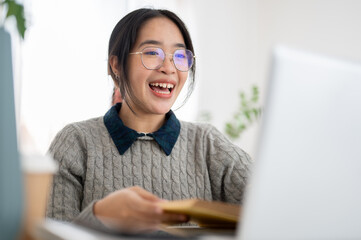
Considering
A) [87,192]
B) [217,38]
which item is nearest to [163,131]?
[87,192]

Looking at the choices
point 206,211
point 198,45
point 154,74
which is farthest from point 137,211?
point 198,45

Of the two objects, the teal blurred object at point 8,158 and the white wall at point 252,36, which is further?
the white wall at point 252,36

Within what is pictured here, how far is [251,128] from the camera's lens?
518 centimetres

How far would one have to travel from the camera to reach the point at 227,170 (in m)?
1.66

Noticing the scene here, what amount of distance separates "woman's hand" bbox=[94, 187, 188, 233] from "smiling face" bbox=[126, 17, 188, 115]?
0.73m

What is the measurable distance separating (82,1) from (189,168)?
2417 mm

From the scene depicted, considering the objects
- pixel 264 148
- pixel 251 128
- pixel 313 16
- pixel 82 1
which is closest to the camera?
pixel 264 148

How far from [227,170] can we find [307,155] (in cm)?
→ 96

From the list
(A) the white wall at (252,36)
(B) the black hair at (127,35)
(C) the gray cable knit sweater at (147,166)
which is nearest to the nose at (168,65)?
(B) the black hair at (127,35)

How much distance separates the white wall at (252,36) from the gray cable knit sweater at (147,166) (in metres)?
3.10

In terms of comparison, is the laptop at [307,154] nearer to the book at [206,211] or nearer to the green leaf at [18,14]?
the book at [206,211]

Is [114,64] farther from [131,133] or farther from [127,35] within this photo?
[131,133]

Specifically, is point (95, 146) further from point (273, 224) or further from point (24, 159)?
point (273, 224)

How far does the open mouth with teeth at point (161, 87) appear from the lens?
1.73m
